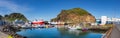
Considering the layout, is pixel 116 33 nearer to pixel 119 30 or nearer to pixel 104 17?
pixel 119 30

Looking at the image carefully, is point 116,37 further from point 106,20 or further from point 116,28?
point 106,20

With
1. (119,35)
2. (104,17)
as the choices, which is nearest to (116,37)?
(119,35)

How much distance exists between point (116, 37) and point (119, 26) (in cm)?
270

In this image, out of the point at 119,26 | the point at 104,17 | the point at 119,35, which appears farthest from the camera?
the point at 104,17

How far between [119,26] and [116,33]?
5.31 feet

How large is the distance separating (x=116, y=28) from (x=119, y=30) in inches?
59.4

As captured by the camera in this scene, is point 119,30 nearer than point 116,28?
Yes

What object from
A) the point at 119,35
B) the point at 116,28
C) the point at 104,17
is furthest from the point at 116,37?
the point at 104,17

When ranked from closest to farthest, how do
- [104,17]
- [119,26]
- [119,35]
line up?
[119,35] → [119,26] → [104,17]

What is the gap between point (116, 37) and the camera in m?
22.5

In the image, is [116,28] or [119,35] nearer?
[119,35]

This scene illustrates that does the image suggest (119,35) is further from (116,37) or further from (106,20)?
(106,20)

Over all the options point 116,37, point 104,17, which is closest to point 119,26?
point 116,37

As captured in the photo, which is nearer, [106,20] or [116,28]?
[116,28]
